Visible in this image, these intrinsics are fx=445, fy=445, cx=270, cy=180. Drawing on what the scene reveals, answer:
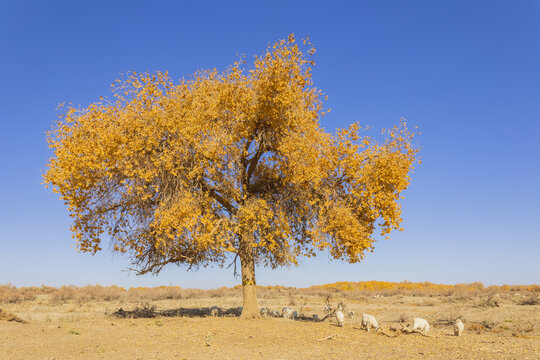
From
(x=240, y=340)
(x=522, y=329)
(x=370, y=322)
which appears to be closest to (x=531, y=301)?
(x=522, y=329)

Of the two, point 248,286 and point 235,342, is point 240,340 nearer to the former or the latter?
point 235,342

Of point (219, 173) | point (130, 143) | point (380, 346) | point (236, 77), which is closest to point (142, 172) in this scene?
point (130, 143)

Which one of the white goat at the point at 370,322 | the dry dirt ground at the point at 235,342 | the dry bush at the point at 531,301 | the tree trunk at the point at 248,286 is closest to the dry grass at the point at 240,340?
the dry dirt ground at the point at 235,342

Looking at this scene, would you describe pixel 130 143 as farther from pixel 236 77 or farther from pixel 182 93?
pixel 236 77

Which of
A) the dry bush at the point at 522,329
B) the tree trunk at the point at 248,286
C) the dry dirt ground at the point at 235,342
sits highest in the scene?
the tree trunk at the point at 248,286

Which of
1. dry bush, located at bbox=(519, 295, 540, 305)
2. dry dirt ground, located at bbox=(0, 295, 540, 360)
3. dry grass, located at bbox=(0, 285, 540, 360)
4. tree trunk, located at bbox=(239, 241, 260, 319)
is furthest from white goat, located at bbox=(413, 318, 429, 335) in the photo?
dry bush, located at bbox=(519, 295, 540, 305)

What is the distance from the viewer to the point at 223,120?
55.7 ft

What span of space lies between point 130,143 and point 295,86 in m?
6.53

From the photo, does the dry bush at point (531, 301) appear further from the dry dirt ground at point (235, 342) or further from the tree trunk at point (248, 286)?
the tree trunk at point (248, 286)

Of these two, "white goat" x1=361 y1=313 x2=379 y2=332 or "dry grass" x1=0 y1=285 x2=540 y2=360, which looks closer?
"dry grass" x1=0 y1=285 x2=540 y2=360

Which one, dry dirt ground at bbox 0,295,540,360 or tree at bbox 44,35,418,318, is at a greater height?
tree at bbox 44,35,418,318

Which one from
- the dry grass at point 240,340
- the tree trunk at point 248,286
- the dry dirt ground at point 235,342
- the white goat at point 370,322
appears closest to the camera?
the dry dirt ground at point 235,342

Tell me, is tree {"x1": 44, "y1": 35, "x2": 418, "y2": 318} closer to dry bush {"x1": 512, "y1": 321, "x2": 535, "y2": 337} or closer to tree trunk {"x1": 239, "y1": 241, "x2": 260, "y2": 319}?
tree trunk {"x1": 239, "y1": 241, "x2": 260, "y2": 319}

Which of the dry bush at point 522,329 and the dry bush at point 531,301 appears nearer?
the dry bush at point 522,329
